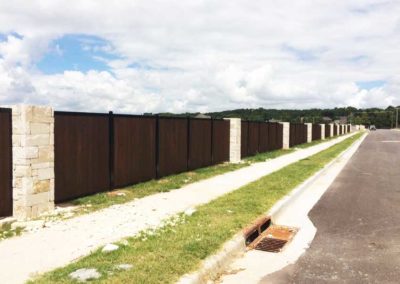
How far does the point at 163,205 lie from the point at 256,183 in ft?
13.1

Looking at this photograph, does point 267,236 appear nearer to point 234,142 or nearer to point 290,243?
point 290,243

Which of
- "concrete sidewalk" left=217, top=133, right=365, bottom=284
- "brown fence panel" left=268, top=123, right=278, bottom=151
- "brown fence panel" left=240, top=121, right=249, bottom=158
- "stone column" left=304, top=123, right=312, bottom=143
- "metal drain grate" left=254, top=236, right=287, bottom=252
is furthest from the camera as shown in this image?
"stone column" left=304, top=123, right=312, bottom=143

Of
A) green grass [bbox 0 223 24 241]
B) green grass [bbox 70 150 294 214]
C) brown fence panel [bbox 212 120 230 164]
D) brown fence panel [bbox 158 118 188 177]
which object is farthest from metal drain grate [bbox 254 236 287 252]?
brown fence panel [bbox 212 120 230 164]

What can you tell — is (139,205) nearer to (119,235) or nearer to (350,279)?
(119,235)

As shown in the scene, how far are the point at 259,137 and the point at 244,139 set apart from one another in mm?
3200

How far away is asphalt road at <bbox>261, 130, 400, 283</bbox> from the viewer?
5512mm

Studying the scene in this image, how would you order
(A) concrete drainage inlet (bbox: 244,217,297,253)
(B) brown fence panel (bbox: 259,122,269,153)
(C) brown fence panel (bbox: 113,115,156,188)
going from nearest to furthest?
(A) concrete drainage inlet (bbox: 244,217,297,253), (C) brown fence panel (bbox: 113,115,156,188), (B) brown fence panel (bbox: 259,122,269,153)

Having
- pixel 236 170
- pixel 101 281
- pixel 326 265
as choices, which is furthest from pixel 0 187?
pixel 236 170

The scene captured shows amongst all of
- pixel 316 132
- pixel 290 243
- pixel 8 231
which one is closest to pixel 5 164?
pixel 8 231

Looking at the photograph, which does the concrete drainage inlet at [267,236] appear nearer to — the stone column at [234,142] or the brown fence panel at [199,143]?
the brown fence panel at [199,143]

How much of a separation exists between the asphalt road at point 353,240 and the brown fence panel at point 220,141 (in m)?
6.19

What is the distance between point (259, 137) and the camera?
2467 cm

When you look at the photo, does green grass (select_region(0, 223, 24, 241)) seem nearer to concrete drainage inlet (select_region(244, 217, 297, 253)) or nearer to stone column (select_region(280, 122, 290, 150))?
concrete drainage inlet (select_region(244, 217, 297, 253))

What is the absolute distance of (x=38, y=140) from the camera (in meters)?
8.36
